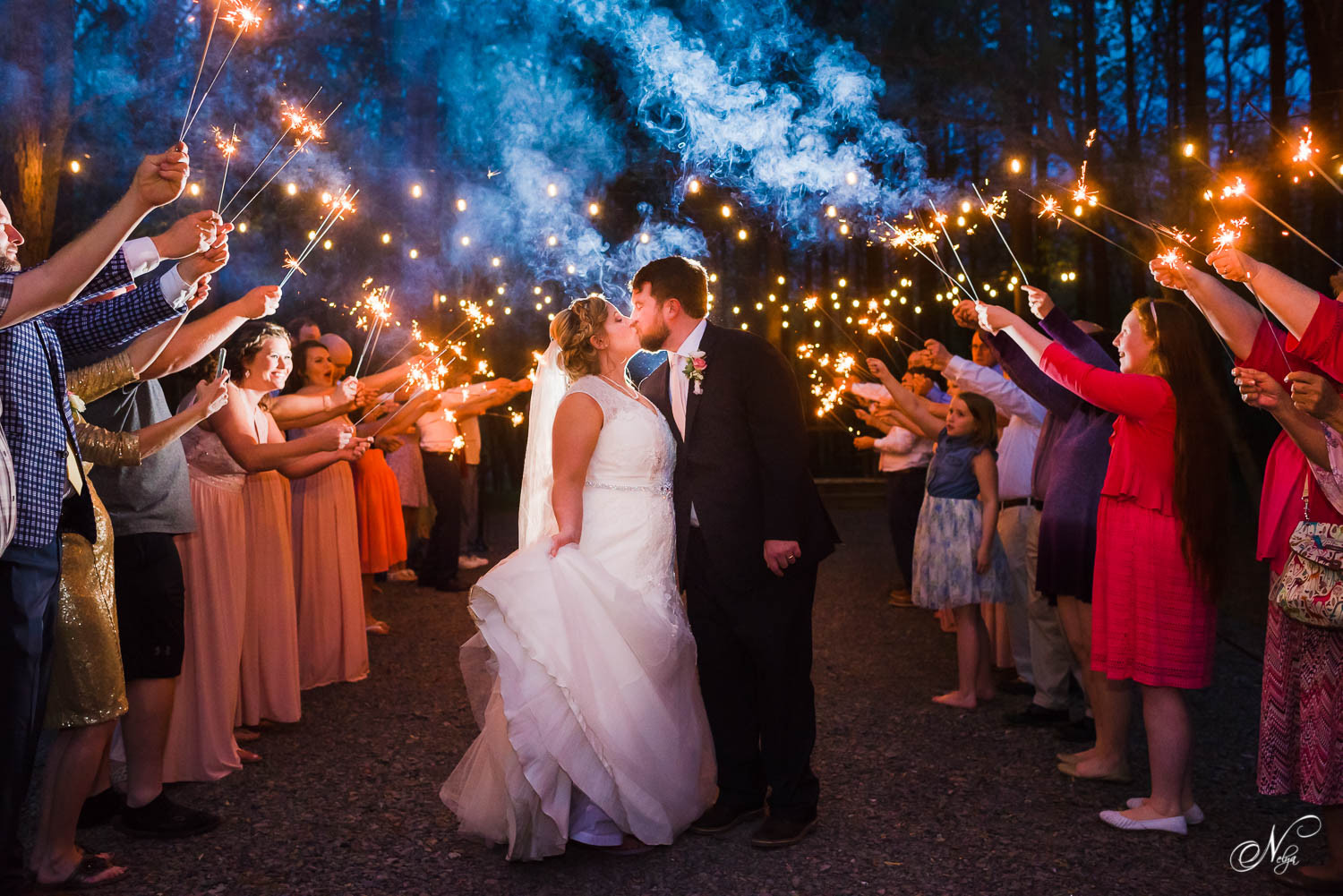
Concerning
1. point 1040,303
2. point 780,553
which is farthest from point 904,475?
point 780,553

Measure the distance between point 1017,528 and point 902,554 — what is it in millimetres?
2511

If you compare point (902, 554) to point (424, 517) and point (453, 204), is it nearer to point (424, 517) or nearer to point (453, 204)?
point (424, 517)

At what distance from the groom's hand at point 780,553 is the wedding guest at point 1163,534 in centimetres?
137

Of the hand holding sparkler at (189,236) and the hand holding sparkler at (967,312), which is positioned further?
the hand holding sparkler at (967,312)

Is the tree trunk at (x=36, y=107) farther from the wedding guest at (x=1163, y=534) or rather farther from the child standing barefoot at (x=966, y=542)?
the wedding guest at (x=1163, y=534)

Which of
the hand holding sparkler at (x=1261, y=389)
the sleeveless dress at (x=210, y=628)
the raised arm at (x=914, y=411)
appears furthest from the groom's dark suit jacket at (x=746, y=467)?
the raised arm at (x=914, y=411)

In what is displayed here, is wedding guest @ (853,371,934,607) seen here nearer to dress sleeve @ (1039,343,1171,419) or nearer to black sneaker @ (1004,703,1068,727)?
black sneaker @ (1004,703,1068,727)

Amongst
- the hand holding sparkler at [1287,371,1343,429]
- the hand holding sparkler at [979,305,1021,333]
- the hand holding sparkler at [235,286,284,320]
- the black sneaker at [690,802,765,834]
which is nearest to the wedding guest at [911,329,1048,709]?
the hand holding sparkler at [979,305,1021,333]

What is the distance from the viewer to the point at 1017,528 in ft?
A: 20.0

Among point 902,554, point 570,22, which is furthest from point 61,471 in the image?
point 570,22

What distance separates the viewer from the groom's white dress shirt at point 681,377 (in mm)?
4105

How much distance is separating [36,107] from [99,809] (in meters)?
7.90

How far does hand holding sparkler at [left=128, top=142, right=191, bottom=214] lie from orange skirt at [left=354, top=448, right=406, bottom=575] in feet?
18.4

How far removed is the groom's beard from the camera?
421 cm
